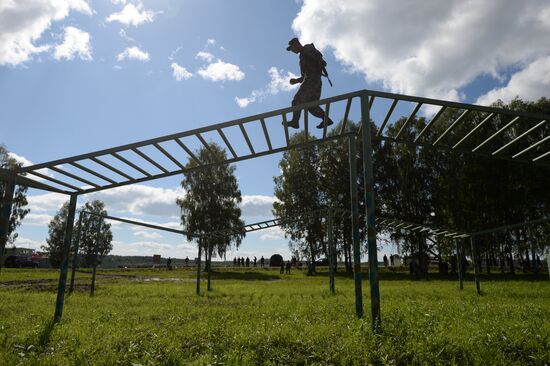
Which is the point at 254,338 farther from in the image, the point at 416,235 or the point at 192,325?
the point at 416,235

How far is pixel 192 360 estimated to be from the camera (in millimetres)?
4531

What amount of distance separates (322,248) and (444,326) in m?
30.5

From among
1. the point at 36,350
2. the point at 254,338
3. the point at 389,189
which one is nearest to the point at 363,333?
the point at 254,338

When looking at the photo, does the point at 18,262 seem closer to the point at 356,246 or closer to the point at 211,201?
the point at 211,201

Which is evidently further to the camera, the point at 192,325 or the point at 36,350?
the point at 192,325

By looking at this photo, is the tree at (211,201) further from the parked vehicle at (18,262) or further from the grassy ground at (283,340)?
the grassy ground at (283,340)

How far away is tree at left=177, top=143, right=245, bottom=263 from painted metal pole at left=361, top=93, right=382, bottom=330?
29510mm

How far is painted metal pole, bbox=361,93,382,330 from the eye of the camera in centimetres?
575

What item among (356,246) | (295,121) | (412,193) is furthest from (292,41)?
Result: (412,193)

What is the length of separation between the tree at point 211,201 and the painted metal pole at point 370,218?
96.8 feet

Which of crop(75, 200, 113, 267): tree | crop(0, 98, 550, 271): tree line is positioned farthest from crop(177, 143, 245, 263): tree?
crop(75, 200, 113, 267): tree

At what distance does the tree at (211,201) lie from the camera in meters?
36.2

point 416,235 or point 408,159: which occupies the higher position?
point 408,159

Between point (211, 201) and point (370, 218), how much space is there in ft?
104
